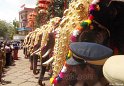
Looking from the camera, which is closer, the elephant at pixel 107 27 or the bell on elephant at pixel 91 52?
the bell on elephant at pixel 91 52

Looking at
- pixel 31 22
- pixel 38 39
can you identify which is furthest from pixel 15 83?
pixel 31 22

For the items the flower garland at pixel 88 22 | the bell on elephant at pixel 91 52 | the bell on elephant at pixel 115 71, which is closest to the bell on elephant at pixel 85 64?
the bell on elephant at pixel 91 52

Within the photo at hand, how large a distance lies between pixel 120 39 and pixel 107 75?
1538 millimetres

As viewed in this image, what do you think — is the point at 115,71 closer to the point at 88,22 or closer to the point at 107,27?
the point at 88,22

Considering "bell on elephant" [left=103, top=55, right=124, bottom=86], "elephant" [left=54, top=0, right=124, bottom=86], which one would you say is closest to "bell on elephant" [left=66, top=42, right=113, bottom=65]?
"elephant" [left=54, top=0, right=124, bottom=86]

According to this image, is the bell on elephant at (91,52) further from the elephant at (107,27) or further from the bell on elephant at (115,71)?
the bell on elephant at (115,71)

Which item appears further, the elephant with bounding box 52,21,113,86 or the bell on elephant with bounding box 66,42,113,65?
the elephant with bounding box 52,21,113,86

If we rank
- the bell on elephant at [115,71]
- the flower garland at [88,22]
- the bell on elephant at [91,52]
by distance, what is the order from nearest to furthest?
the bell on elephant at [115,71], the bell on elephant at [91,52], the flower garland at [88,22]

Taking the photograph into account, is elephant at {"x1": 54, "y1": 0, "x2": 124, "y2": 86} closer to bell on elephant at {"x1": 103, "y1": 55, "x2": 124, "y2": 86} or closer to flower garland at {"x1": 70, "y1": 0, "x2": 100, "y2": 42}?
flower garland at {"x1": 70, "y1": 0, "x2": 100, "y2": 42}

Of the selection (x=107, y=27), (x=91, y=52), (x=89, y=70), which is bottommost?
(x=89, y=70)

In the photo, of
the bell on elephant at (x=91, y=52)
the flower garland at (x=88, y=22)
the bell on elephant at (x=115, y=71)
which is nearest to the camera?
the bell on elephant at (x=115, y=71)

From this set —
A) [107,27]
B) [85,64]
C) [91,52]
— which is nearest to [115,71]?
[91,52]

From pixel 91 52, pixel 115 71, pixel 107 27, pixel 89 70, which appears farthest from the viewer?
pixel 107 27

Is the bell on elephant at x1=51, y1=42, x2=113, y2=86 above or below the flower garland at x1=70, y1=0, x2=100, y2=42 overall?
below
